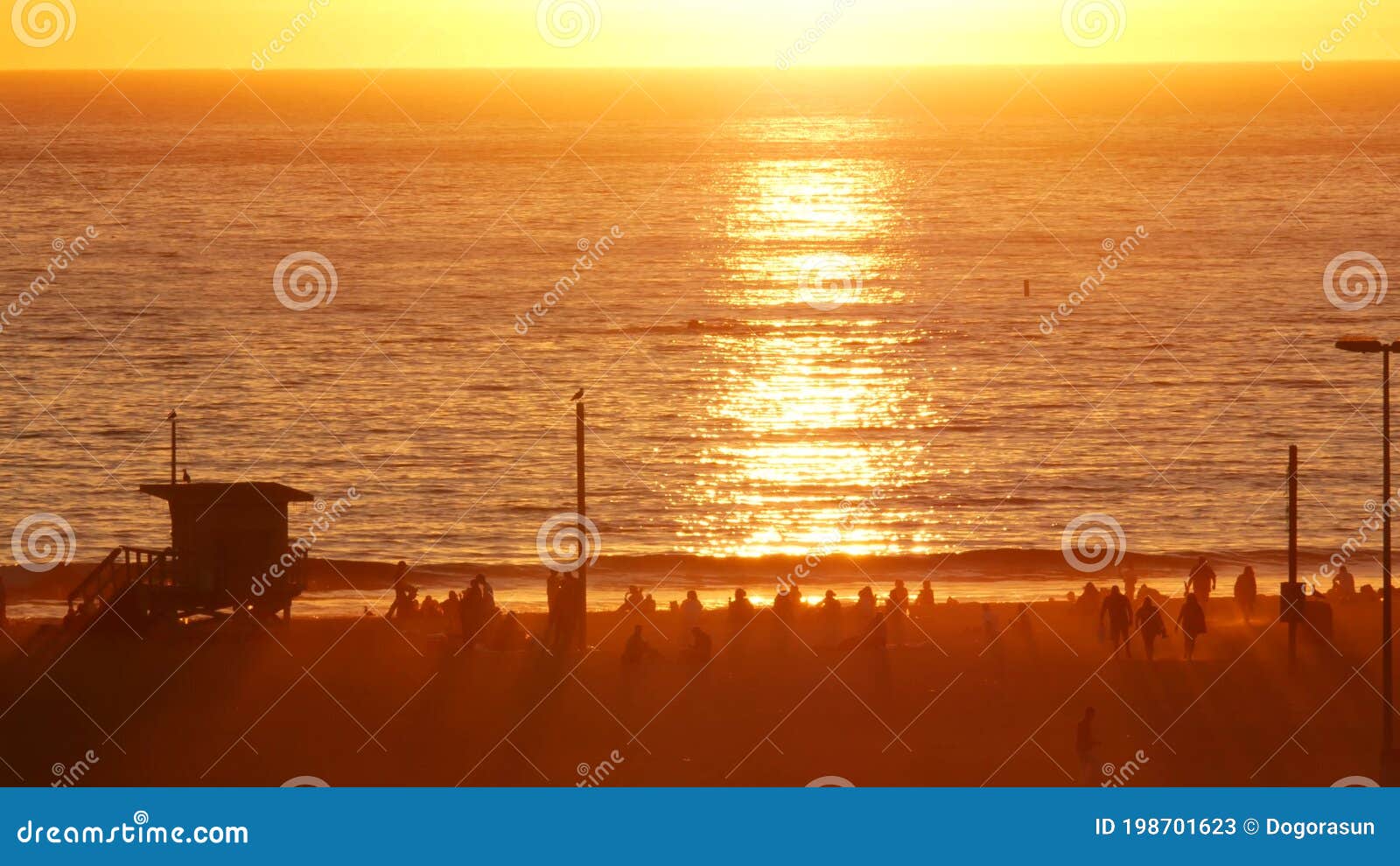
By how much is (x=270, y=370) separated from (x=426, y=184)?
85.3m

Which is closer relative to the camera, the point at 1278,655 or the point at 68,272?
the point at 1278,655

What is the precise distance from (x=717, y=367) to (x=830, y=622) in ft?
150

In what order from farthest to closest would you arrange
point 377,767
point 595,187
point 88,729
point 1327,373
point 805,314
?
point 595,187 → point 805,314 → point 1327,373 → point 88,729 → point 377,767

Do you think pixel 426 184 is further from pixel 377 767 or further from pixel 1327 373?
pixel 377 767

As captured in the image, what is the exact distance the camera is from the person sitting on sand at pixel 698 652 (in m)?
25.1

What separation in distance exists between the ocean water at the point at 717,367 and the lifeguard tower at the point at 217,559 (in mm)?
16148

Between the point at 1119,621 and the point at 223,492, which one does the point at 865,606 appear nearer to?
the point at 1119,621

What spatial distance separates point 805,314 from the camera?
8631cm

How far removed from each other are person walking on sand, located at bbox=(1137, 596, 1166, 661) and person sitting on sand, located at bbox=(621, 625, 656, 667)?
23.2ft

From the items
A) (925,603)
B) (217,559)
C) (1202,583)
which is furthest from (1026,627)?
(217,559)

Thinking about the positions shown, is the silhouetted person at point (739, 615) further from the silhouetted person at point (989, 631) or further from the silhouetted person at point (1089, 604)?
the silhouetted person at point (1089, 604)

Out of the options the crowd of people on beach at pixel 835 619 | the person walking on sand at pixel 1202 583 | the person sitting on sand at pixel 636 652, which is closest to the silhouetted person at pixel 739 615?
the crowd of people on beach at pixel 835 619

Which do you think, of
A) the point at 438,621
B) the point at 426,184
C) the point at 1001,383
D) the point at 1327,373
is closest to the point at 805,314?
the point at 1001,383

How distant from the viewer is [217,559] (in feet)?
90.7
